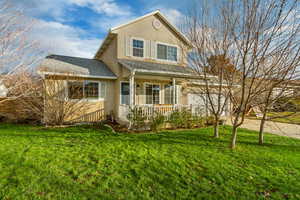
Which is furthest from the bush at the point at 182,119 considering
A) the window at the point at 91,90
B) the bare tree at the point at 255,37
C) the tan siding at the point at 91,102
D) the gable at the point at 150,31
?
the window at the point at 91,90

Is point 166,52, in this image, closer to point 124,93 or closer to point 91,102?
point 124,93

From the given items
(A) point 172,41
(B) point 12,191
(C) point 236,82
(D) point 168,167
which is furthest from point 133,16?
(B) point 12,191

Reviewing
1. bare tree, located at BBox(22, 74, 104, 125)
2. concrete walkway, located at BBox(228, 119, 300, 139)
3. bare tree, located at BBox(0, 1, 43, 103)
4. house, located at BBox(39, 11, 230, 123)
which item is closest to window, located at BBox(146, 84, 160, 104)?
house, located at BBox(39, 11, 230, 123)

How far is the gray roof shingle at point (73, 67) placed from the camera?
895 centimetres

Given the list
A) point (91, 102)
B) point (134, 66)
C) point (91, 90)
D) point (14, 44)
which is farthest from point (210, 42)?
point (91, 102)

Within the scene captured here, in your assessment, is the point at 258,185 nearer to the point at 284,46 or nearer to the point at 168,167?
the point at 168,167

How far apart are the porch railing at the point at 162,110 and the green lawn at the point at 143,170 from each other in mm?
2476

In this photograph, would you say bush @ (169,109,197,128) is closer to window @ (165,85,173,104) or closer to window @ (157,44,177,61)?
window @ (165,85,173,104)

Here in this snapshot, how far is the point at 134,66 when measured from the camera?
875 centimetres

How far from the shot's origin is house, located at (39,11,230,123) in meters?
9.10

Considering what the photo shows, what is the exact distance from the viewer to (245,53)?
4.42m

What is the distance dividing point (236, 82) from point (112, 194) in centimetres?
547

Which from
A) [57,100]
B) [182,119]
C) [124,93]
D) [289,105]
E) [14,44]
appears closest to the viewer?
[14,44]

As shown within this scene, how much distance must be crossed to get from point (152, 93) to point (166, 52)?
3.48m
